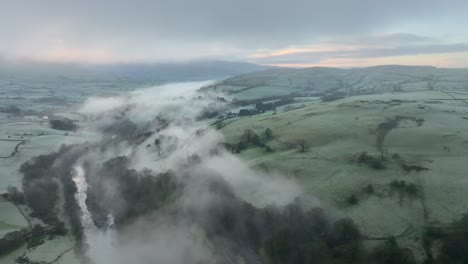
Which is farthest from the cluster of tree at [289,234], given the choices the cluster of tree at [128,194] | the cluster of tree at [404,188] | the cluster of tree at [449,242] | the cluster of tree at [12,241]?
the cluster of tree at [12,241]

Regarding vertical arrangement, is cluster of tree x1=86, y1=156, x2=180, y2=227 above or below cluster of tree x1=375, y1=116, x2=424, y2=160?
below

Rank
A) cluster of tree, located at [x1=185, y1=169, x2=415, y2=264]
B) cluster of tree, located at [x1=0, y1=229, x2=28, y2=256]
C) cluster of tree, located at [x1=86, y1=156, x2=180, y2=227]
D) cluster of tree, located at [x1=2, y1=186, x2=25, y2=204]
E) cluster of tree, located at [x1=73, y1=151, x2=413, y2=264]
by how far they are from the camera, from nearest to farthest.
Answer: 1. cluster of tree, located at [x1=185, y1=169, x2=415, y2=264]
2. cluster of tree, located at [x1=73, y1=151, x2=413, y2=264]
3. cluster of tree, located at [x1=0, y1=229, x2=28, y2=256]
4. cluster of tree, located at [x1=86, y1=156, x2=180, y2=227]
5. cluster of tree, located at [x1=2, y1=186, x2=25, y2=204]

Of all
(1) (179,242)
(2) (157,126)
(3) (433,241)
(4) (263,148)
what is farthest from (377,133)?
(2) (157,126)

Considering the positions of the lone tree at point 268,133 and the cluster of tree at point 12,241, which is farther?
the lone tree at point 268,133

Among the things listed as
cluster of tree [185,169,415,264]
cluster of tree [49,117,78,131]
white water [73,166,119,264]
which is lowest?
white water [73,166,119,264]

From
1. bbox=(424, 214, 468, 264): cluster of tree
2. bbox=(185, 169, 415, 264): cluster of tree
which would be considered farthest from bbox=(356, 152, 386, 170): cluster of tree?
bbox=(424, 214, 468, 264): cluster of tree

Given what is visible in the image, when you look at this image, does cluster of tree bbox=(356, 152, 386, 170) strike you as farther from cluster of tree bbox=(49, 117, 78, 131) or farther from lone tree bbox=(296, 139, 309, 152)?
cluster of tree bbox=(49, 117, 78, 131)

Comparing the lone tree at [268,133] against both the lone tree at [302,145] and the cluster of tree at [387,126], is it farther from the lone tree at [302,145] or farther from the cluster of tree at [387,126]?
the cluster of tree at [387,126]

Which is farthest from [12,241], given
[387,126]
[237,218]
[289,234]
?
[387,126]
